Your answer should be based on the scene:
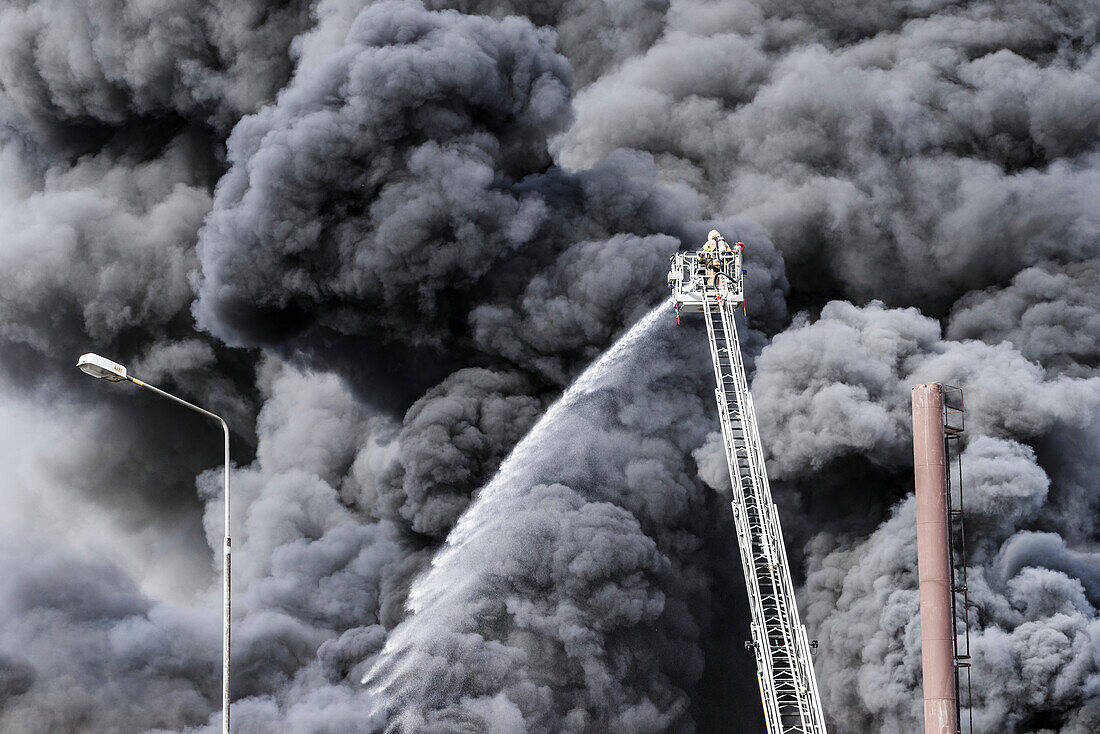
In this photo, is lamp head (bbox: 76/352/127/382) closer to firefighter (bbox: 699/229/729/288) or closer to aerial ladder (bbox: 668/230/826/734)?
aerial ladder (bbox: 668/230/826/734)

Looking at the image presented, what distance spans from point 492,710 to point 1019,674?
2110 cm

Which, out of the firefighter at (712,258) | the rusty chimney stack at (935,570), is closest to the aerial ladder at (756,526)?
the firefighter at (712,258)

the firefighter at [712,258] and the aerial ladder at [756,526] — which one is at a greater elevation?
the firefighter at [712,258]

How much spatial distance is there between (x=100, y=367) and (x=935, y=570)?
23233 mm

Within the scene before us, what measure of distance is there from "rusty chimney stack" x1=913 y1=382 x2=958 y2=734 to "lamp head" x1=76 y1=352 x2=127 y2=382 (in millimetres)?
22488

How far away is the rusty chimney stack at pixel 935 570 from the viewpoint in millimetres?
34375

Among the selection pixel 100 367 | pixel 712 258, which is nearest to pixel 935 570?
pixel 712 258

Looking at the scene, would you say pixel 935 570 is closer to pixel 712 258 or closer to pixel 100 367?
pixel 712 258

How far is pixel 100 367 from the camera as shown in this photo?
66.2ft

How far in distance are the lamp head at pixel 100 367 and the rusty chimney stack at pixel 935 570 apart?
22.5 m

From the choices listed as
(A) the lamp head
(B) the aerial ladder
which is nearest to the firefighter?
(B) the aerial ladder

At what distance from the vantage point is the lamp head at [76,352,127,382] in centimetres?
1992

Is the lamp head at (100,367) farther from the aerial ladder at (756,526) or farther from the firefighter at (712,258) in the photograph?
the firefighter at (712,258)

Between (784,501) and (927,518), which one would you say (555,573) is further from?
(927,518)
